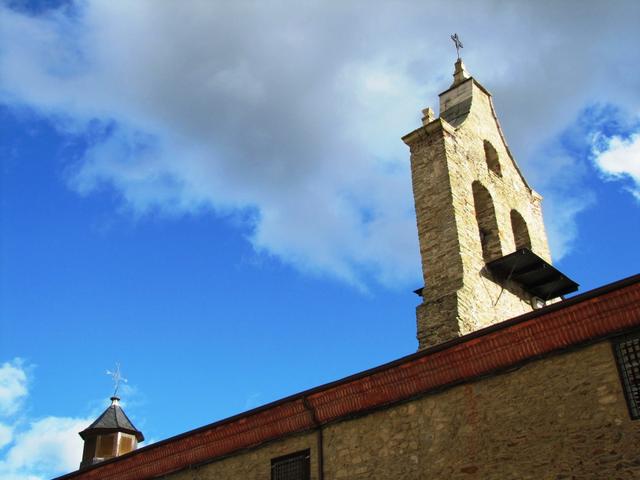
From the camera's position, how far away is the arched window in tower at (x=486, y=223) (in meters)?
19.5

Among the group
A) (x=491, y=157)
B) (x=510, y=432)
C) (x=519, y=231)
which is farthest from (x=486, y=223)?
(x=510, y=432)

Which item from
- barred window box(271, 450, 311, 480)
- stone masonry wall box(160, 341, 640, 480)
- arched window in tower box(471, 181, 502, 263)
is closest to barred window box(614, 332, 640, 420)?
stone masonry wall box(160, 341, 640, 480)

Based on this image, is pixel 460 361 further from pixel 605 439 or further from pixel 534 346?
pixel 605 439

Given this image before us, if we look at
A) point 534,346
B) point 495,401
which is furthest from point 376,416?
point 534,346

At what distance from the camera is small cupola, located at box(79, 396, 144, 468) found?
22672 millimetres

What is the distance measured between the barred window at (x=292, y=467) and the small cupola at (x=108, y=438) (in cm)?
1319

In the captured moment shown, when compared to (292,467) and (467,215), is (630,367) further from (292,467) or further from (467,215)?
(467,215)

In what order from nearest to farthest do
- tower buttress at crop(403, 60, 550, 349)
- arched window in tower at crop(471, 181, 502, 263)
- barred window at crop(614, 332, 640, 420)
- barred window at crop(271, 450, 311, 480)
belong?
barred window at crop(614, 332, 640, 420) → barred window at crop(271, 450, 311, 480) → tower buttress at crop(403, 60, 550, 349) → arched window in tower at crop(471, 181, 502, 263)

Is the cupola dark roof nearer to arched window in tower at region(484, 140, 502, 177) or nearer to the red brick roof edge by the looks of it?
→ the red brick roof edge

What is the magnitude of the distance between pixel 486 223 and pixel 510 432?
11.9 m

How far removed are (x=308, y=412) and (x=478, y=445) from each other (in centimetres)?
295

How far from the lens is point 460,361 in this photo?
9648mm

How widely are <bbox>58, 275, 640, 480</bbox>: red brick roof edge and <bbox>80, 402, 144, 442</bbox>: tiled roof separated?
34.2ft

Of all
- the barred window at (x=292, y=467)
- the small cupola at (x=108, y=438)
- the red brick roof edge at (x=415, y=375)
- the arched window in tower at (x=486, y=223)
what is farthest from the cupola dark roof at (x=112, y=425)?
the barred window at (x=292, y=467)
